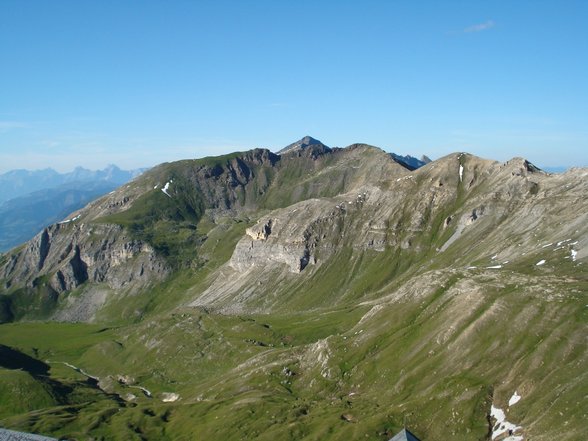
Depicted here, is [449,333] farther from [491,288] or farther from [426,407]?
[426,407]

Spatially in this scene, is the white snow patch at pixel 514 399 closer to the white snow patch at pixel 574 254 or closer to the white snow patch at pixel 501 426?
the white snow patch at pixel 501 426

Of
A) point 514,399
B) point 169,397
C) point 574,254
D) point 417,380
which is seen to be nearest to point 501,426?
point 514,399

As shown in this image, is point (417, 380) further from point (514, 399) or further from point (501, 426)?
point (501, 426)

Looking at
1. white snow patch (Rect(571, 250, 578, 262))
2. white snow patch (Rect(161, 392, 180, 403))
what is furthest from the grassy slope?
white snow patch (Rect(571, 250, 578, 262))

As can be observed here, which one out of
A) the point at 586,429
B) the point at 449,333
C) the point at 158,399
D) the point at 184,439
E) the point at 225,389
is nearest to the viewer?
the point at 586,429

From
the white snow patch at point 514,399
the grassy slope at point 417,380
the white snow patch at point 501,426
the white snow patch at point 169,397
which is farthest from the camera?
the white snow patch at point 169,397

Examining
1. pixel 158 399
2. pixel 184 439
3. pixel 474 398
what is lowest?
pixel 158 399

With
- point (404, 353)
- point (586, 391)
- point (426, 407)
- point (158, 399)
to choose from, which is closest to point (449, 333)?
point (404, 353)

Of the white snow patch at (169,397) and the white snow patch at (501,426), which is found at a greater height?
the white snow patch at (501,426)

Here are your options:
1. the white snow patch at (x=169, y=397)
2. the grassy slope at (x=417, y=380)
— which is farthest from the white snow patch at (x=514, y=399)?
the white snow patch at (x=169, y=397)
